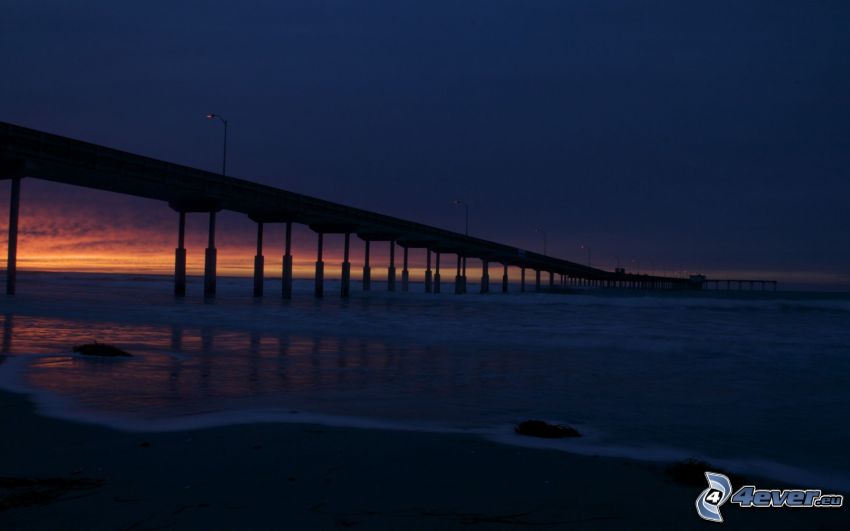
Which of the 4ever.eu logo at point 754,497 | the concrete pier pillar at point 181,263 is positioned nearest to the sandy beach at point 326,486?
the 4ever.eu logo at point 754,497

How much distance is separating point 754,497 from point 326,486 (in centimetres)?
308

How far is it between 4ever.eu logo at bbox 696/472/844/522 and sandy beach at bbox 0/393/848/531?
11 centimetres

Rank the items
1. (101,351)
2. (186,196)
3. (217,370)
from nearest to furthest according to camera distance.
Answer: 1. (217,370)
2. (101,351)
3. (186,196)

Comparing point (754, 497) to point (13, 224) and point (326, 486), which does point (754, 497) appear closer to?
point (326, 486)

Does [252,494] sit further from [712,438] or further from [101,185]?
[101,185]

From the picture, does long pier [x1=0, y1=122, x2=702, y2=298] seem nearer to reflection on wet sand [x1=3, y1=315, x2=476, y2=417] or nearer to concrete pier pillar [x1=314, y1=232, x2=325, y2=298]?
concrete pier pillar [x1=314, y1=232, x2=325, y2=298]

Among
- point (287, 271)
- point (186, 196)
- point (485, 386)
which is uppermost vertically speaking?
point (186, 196)

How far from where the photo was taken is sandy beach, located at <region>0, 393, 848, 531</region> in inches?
152

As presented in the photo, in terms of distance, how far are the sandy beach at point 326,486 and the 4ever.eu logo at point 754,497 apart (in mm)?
106

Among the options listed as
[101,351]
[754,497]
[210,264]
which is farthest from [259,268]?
[754,497]

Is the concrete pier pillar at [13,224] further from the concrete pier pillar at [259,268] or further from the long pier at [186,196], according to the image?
the concrete pier pillar at [259,268]

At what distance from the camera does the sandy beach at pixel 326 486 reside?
385 centimetres

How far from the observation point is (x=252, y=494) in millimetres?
4254

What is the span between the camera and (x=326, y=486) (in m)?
4.49
